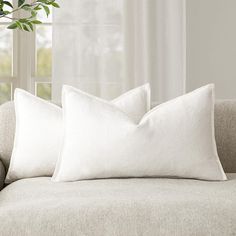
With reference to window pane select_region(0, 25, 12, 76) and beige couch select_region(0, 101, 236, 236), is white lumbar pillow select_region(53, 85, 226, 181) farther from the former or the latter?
window pane select_region(0, 25, 12, 76)

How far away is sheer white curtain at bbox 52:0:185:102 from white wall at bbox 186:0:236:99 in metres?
0.19

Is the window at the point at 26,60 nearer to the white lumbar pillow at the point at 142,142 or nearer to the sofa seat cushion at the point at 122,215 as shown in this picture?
the white lumbar pillow at the point at 142,142

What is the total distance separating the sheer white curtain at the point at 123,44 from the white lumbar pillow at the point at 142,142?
6.15 feet

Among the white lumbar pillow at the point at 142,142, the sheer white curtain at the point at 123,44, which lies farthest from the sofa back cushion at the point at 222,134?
the sheer white curtain at the point at 123,44

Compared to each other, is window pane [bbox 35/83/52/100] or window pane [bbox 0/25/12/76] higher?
window pane [bbox 0/25/12/76]

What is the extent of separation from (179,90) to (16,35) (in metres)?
1.32

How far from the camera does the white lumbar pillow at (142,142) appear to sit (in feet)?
8.12

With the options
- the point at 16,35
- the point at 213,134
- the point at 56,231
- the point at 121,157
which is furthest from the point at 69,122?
the point at 16,35

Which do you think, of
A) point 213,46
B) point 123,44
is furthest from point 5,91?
point 213,46

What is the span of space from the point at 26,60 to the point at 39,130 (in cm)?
216

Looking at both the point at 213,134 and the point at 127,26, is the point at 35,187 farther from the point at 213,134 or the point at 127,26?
the point at 127,26

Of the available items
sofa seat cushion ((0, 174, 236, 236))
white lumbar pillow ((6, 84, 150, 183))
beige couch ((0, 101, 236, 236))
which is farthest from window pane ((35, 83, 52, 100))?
sofa seat cushion ((0, 174, 236, 236))

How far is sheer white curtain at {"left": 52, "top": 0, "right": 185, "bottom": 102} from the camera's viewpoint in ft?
14.6

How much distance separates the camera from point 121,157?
2479mm
